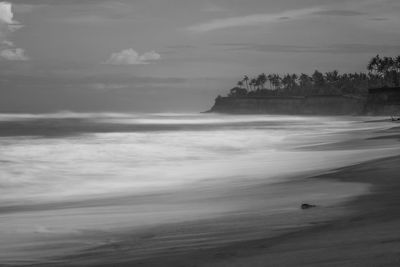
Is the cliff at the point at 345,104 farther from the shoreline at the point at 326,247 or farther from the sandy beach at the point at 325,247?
the shoreline at the point at 326,247

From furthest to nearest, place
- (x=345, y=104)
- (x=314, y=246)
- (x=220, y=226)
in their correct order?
(x=345, y=104) < (x=220, y=226) < (x=314, y=246)

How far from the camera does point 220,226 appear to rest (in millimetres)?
7375

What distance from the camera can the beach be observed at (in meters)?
5.34

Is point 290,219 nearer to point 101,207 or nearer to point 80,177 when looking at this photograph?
point 101,207

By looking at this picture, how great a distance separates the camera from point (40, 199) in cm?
1248

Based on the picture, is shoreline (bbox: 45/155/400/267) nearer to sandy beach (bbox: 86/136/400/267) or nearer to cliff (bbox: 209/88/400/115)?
sandy beach (bbox: 86/136/400/267)

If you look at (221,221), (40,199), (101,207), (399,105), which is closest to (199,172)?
(40,199)

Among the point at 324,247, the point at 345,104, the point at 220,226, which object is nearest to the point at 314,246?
the point at 324,247

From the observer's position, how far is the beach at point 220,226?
17.5ft

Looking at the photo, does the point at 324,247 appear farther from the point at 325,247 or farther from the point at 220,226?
the point at 220,226

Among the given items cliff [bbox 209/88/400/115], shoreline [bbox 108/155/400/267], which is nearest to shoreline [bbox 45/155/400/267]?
shoreline [bbox 108/155/400/267]

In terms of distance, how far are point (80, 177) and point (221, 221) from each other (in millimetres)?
10443

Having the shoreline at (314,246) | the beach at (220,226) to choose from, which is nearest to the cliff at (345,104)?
the beach at (220,226)

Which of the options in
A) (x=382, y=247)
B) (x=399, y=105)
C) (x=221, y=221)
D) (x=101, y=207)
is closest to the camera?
(x=382, y=247)
